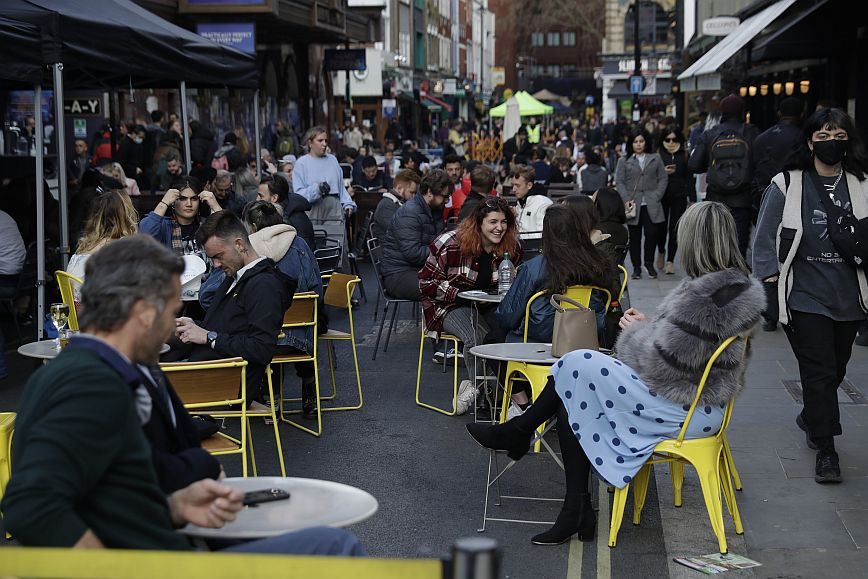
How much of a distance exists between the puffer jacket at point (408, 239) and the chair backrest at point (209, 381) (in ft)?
14.3

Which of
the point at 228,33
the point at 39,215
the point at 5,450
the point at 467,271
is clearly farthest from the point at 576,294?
the point at 228,33

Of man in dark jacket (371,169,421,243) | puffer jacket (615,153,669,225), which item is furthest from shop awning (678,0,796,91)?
man in dark jacket (371,169,421,243)

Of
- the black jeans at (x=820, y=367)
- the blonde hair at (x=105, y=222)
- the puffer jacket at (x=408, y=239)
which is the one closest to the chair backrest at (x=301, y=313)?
the blonde hair at (x=105, y=222)

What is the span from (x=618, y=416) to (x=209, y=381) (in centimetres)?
194

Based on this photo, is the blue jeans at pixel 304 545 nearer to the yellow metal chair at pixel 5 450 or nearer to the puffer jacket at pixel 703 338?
the yellow metal chair at pixel 5 450

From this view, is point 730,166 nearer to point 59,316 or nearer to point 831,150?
point 831,150

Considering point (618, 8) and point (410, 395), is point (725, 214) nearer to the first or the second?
point (410, 395)

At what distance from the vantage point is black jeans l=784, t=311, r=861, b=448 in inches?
249

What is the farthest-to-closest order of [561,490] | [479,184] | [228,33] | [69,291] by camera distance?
[228,33] → [479,184] → [69,291] → [561,490]

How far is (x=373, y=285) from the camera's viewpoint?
15.3 m

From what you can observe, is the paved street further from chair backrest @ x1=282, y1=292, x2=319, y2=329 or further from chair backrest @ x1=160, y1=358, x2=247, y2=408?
chair backrest @ x1=160, y1=358, x2=247, y2=408

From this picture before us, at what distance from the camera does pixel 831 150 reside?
623 cm

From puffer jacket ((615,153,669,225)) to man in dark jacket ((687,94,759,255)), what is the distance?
0.74 m

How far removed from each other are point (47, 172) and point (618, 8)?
203ft
